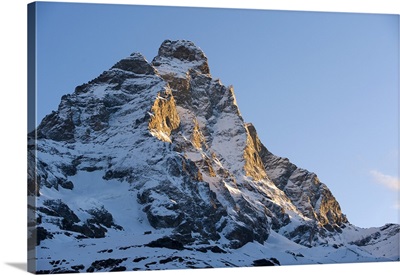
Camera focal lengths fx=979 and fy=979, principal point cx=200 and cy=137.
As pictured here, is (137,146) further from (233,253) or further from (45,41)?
(45,41)

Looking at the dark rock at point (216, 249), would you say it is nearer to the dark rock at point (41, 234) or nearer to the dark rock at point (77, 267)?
the dark rock at point (77, 267)

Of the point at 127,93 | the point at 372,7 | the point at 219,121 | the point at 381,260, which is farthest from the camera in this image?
the point at 219,121

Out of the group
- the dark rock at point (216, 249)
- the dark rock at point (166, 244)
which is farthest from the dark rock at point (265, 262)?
the dark rock at point (216, 249)

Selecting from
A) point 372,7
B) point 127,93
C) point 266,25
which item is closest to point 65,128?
point 127,93

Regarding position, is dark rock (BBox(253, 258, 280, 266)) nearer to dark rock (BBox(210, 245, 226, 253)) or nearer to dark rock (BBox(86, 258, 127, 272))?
dark rock (BBox(86, 258, 127, 272))

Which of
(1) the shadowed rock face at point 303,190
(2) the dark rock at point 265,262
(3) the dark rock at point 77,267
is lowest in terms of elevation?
(2) the dark rock at point 265,262

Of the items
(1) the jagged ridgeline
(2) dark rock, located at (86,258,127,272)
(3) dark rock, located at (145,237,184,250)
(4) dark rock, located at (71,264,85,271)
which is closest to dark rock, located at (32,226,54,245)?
(1) the jagged ridgeline

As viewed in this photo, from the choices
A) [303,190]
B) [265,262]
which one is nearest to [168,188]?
[303,190]

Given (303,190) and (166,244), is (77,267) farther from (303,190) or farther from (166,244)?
(303,190)
